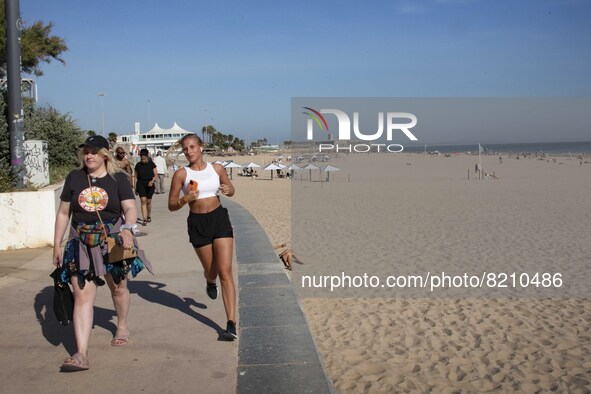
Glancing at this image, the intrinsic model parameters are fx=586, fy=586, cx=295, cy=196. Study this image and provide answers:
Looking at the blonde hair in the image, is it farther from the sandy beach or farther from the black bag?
the sandy beach

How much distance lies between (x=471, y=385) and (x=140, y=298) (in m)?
3.15

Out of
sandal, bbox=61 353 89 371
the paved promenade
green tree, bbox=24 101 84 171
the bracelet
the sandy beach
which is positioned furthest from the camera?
green tree, bbox=24 101 84 171

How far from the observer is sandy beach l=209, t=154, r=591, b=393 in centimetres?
495

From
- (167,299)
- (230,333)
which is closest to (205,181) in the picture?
(230,333)

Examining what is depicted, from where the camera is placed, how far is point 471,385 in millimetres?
4672

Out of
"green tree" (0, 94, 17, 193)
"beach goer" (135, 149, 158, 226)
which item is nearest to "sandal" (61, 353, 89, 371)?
"green tree" (0, 94, 17, 193)

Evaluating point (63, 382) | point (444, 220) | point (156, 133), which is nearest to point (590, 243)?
point (444, 220)

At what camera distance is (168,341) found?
4.41m

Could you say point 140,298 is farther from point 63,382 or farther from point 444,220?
point 444,220

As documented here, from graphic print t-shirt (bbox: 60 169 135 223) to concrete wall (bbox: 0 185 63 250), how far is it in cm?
462

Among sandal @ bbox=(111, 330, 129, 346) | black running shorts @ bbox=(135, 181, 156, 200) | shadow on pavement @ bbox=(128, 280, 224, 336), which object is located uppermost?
black running shorts @ bbox=(135, 181, 156, 200)

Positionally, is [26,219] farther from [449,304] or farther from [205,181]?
[449,304]

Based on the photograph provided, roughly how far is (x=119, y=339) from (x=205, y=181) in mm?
1325

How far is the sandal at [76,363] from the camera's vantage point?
12.2 feet
